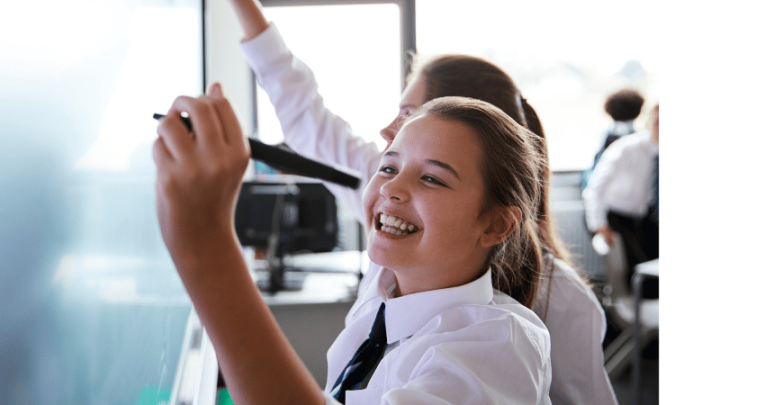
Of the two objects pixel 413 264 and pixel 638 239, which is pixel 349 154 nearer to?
pixel 413 264

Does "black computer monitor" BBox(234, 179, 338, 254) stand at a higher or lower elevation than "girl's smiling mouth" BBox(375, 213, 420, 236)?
lower

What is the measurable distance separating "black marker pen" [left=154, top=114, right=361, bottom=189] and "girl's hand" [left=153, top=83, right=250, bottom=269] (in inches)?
A: 0.6

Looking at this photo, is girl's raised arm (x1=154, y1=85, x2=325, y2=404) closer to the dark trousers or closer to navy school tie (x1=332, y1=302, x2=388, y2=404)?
navy school tie (x1=332, y1=302, x2=388, y2=404)

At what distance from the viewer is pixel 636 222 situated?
2629 millimetres

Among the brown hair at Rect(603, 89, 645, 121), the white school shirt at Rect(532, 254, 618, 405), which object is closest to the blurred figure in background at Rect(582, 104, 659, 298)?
the brown hair at Rect(603, 89, 645, 121)

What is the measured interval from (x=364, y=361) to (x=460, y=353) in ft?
0.65

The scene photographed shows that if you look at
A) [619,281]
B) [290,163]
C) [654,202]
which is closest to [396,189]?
[290,163]

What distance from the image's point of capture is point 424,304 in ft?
2.24

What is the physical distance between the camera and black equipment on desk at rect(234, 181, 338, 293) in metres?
3.01

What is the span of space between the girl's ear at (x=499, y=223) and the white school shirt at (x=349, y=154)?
0.85 ft

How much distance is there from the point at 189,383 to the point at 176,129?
679mm

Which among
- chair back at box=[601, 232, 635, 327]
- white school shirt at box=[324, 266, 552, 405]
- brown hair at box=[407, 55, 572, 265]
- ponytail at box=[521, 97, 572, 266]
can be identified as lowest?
chair back at box=[601, 232, 635, 327]

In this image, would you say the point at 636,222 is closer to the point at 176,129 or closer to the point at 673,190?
the point at 673,190

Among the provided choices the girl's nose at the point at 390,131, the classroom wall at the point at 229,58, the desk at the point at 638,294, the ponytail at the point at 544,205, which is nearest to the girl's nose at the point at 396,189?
the girl's nose at the point at 390,131
